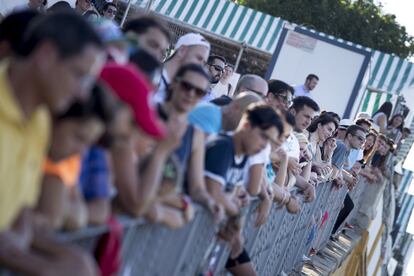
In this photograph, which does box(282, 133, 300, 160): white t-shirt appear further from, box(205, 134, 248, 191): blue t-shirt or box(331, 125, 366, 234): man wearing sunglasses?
box(331, 125, 366, 234): man wearing sunglasses

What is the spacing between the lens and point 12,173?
2775mm

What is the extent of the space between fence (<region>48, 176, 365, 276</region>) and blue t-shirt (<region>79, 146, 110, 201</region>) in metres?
0.15

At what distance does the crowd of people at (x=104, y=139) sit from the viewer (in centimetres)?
285

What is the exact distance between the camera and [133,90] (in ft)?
11.3

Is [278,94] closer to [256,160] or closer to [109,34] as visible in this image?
[256,160]

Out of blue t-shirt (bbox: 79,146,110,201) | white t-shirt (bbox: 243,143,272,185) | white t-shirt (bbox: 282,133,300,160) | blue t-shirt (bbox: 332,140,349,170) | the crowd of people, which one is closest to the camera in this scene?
the crowd of people

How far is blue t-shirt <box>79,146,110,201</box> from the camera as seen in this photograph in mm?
3385

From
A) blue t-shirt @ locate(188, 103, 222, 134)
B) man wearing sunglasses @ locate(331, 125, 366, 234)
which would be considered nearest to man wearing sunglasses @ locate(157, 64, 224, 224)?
blue t-shirt @ locate(188, 103, 222, 134)

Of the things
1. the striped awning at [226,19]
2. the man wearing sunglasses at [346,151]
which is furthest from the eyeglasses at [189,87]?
the striped awning at [226,19]

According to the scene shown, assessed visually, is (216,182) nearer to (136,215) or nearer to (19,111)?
(136,215)

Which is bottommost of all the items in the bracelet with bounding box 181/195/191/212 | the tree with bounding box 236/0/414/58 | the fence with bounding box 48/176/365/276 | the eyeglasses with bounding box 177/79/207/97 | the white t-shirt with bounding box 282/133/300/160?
the fence with bounding box 48/176/365/276

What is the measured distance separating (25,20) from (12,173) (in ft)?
5.48

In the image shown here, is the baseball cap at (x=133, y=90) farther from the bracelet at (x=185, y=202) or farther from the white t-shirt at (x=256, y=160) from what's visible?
the white t-shirt at (x=256, y=160)

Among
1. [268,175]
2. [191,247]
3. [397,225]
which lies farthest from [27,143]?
[397,225]
